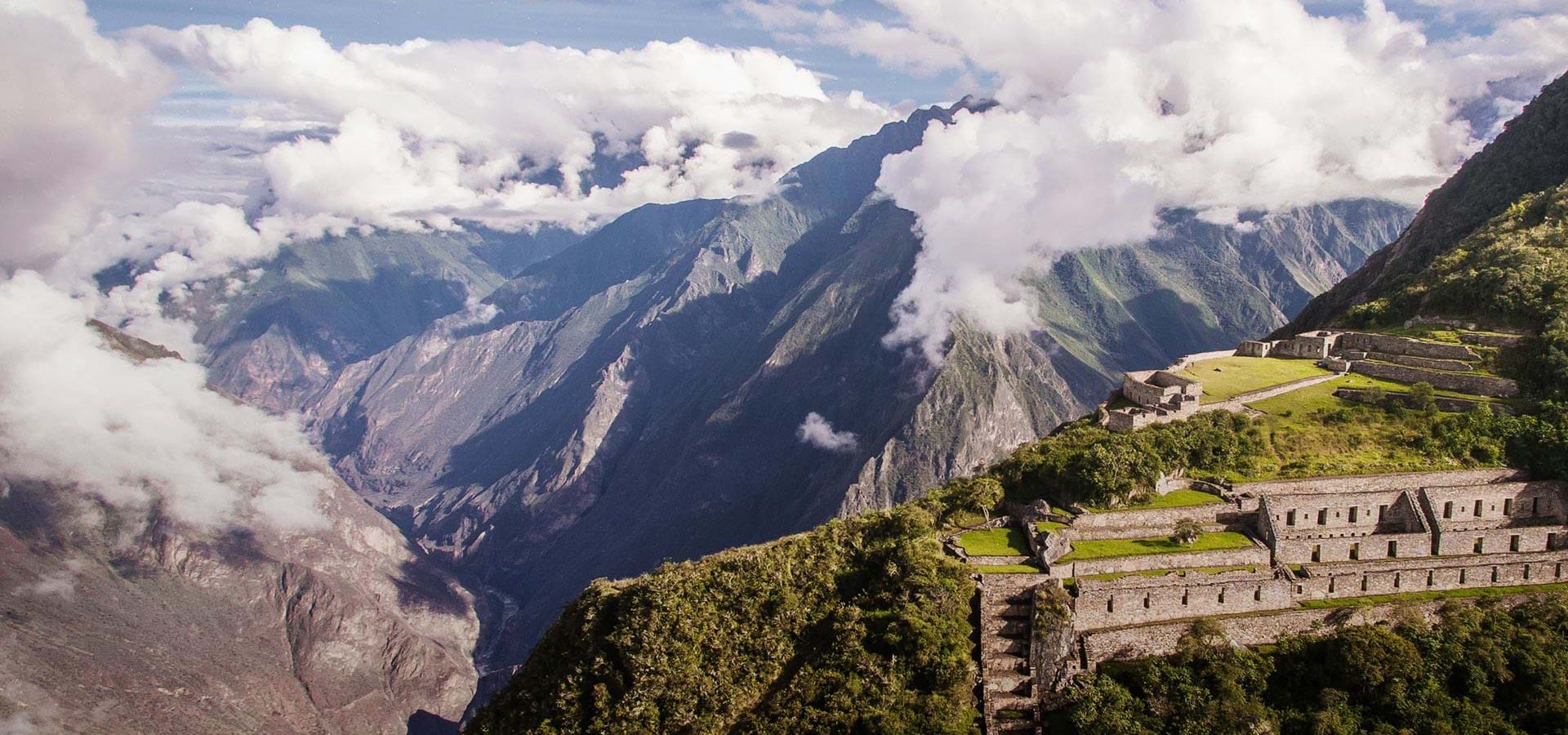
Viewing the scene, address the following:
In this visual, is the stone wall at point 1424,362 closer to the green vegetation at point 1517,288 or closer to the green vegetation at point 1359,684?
the green vegetation at point 1517,288

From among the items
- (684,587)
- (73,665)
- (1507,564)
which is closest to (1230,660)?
(1507,564)

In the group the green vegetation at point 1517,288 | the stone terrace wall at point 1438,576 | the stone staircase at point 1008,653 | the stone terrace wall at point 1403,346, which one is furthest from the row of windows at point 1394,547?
the stone terrace wall at point 1403,346

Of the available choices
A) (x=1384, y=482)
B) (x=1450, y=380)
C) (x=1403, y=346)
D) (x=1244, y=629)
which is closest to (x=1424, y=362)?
(x=1403, y=346)

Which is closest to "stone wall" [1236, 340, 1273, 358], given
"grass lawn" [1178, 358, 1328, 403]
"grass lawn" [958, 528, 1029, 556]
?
"grass lawn" [1178, 358, 1328, 403]

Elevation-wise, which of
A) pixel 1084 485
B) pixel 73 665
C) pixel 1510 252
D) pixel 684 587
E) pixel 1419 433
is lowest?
pixel 73 665

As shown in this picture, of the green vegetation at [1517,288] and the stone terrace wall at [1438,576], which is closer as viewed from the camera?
the stone terrace wall at [1438,576]

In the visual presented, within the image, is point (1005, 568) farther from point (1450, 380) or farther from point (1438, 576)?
point (1450, 380)

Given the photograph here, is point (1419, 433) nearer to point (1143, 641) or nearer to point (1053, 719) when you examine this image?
point (1143, 641)
